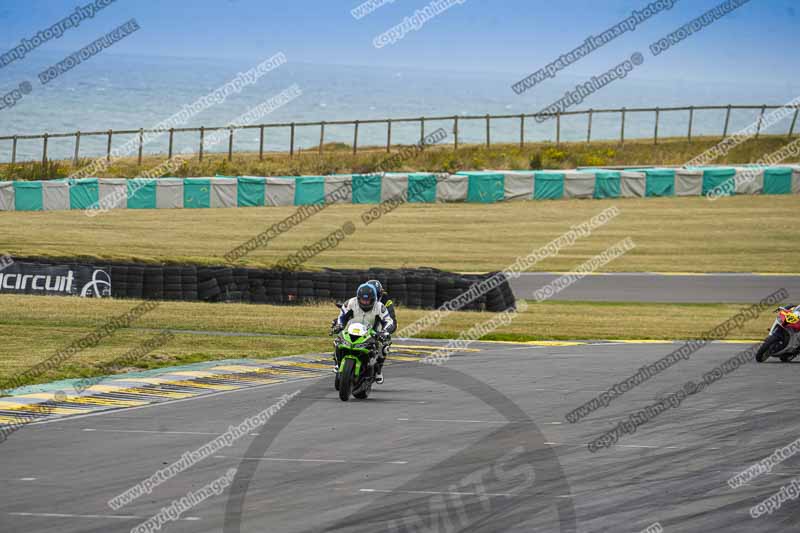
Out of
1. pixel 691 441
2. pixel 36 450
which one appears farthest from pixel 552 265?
pixel 36 450

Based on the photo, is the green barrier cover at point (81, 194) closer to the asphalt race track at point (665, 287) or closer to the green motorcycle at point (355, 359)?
the asphalt race track at point (665, 287)

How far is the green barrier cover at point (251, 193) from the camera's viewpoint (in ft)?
161

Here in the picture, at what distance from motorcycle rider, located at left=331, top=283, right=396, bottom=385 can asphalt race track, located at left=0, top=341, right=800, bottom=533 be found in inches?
35.8

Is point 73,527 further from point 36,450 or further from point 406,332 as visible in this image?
point 406,332

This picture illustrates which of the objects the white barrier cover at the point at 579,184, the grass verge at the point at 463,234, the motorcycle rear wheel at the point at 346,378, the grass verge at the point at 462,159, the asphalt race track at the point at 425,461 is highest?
the grass verge at the point at 462,159

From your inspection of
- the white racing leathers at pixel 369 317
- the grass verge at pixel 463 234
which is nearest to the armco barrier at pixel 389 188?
the grass verge at pixel 463 234

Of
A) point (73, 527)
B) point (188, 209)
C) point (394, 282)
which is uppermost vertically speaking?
point (188, 209)

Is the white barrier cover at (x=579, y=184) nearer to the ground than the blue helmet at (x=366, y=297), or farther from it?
farther from it

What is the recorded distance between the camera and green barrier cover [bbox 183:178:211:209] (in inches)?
1901

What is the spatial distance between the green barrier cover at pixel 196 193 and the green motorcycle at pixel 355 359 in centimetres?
3280

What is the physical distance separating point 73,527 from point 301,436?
4.52 meters

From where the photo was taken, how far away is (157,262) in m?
30.3

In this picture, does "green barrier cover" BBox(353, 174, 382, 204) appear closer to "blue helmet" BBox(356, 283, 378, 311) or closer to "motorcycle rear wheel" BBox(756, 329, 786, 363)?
"motorcycle rear wheel" BBox(756, 329, 786, 363)

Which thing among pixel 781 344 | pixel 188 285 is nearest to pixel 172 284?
pixel 188 285
